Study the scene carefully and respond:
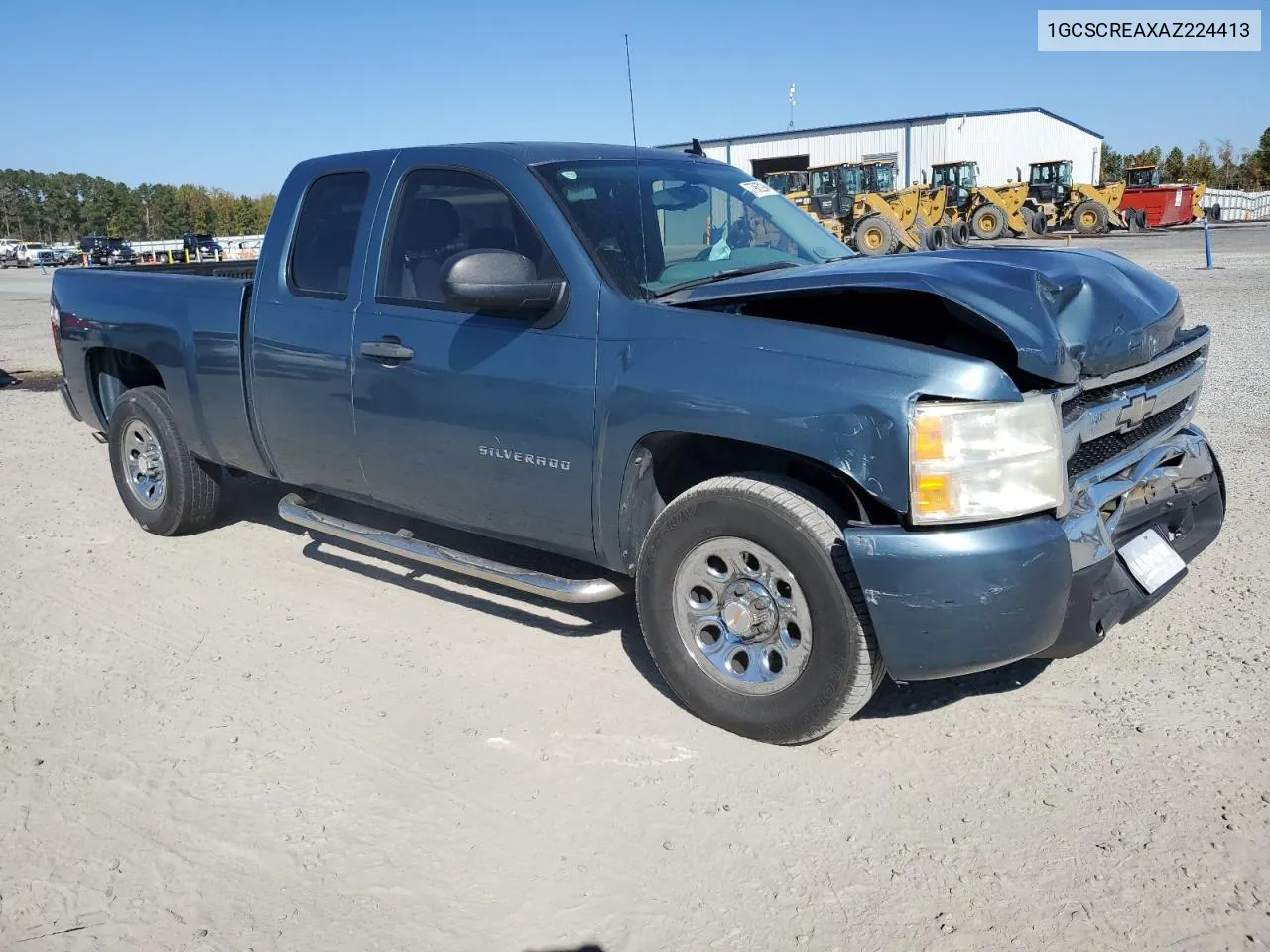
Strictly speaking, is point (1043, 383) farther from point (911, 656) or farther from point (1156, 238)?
point (1156, 238)

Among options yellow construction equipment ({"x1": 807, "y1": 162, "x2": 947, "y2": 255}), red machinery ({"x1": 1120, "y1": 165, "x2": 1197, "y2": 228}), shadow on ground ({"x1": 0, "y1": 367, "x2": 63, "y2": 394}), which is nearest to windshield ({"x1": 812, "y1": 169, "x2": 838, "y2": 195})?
yellow construction equipment ({"x1": 807, "y1": 162, "x2": 947, "y2": 255})

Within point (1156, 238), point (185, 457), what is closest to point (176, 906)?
point (185, 457)

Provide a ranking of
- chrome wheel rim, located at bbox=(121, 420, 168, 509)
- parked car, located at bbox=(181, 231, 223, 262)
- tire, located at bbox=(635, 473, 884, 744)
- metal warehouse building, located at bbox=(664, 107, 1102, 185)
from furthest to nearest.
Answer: metal warehouse building, located at bbox=(664, 107, 1102, 185) → parked car, located at bbox=(181, 231, 223, 262) → chrome wheel rim, located at bbox=(121, 420, 168, 509) → tire, located at bbox=(635, 473, 884, 744)

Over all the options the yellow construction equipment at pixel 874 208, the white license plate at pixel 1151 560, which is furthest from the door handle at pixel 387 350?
the yellow construction equipment at pixel 874 208

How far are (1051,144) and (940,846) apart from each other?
5960cm

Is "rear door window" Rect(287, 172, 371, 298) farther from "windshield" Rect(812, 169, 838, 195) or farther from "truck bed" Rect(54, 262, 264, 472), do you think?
"windshield" Rect(812, 169, 838, 195)

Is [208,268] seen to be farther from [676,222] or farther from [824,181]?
[824,181]

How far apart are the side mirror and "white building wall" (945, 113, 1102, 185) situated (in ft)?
164

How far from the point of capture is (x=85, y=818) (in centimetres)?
324

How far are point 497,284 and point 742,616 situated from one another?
4.56ft

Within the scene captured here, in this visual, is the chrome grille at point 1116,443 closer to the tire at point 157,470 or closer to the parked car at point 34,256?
the tire at point 157,470

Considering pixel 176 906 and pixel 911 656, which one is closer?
pixel 176 906

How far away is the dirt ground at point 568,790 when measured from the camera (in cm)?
272

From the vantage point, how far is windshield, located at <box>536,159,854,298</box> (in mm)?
3918
